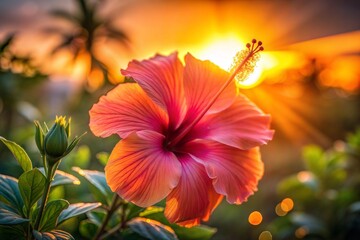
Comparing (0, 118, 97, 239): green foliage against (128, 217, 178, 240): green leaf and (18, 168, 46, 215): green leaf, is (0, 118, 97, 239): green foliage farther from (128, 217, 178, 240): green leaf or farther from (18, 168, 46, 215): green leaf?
(128, 217, 178, 240): green leaf

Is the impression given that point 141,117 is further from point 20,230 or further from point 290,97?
point 290,97

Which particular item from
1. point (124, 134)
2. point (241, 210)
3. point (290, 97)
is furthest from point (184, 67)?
point (290, 97)

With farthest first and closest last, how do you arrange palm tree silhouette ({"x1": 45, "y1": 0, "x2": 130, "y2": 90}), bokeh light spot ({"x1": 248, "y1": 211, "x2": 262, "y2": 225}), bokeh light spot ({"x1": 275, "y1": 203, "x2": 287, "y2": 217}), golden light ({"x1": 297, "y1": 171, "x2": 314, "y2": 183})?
palm tree silhouette ({"x1": 45, "y1": 0, "x2": 130, "y2": 90}) → bokeh light spot ({"x1": 248, "y1": 211, "x2": 262, "y2": 225}) → bokeh light spot ({"x1": 275, "y1": 203, "x2": 287, "y2": 217}) → golden light ({"x1": 297, "y1": 171, "x2": 314, "y2": 183})

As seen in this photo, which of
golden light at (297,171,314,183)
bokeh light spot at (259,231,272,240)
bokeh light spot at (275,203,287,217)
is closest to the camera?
golden light at (297,171,314,183)

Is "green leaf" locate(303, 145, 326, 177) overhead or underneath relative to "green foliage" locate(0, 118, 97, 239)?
overhead

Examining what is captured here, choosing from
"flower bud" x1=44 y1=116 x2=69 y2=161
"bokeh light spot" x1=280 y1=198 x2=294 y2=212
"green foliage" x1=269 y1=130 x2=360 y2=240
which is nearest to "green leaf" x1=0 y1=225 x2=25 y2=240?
"flower bud" x1=44 y1=116 x2=69 y2=161

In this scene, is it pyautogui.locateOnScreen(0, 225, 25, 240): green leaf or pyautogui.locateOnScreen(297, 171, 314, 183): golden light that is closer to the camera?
pyautogui.locateOnScreen(0, 225, 25, 240): green leaf
